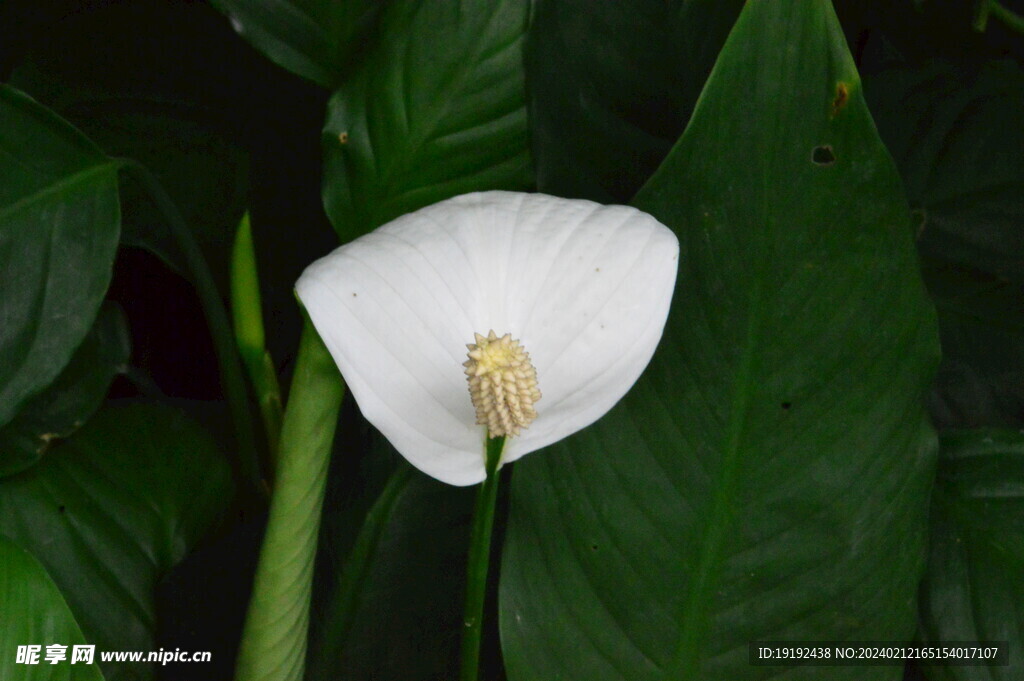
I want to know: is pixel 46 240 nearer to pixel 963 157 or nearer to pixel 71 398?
pixel 71 398

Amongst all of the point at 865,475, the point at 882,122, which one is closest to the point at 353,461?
the point at 865,475

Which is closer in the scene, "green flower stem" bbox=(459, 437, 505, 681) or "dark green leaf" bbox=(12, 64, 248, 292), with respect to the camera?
"green flower stem" bbox=(459, 437, 505, 681)

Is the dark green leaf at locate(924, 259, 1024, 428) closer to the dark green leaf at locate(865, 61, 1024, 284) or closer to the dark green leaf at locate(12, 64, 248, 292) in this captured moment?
the dark green leaf at locate(865, 61, 1024, 284)

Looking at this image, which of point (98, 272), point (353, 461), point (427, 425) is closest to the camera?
point (427, 425)

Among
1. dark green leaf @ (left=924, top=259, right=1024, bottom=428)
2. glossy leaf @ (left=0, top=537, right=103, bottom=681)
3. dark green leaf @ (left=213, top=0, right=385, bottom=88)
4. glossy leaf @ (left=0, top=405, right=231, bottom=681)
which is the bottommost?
glossy leaf @ (left=0, top=537, right=103, bottom=681)

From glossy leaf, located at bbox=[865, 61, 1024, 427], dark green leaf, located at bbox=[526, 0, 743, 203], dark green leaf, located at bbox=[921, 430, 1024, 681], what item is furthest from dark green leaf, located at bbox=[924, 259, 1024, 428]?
dark green leaf, located at bbox=[526, 0, 743, 203]

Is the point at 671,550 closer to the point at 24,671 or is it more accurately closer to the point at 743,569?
the point at 743,569
